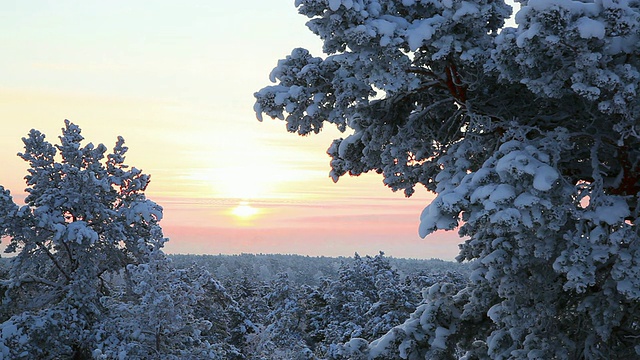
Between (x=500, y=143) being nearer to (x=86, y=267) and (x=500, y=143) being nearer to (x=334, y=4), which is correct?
(x=334, y=4)

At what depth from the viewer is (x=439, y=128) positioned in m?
8.84

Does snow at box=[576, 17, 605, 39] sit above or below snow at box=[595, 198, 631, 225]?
above

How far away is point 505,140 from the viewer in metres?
7.38

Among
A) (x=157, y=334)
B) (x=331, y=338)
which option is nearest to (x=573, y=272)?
(x=157, y=334)

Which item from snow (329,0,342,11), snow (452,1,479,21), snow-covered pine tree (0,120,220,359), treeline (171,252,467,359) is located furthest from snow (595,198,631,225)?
treeline (171,252,467,359)

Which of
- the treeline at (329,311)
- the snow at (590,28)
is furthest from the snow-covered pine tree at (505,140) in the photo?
the treeline at (329,311)

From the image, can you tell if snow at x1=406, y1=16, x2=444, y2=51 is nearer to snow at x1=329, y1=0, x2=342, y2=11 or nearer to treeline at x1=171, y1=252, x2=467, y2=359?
snow at x1=329, y1=0, x2=342, y2=11

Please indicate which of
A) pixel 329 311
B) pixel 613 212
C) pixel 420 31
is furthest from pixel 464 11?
pixel 329 311

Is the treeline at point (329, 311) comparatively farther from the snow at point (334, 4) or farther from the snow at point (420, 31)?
the snow at point (334, 4)

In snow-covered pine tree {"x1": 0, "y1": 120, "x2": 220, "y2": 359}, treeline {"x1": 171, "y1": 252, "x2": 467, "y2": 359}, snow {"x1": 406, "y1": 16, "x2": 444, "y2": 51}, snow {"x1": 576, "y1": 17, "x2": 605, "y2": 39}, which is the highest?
snow {"x1": 406, "y1": 16, "x2": 444, "y2": 51}

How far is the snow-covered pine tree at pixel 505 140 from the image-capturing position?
19.6 ft

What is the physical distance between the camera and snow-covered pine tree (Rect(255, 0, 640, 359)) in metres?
5.97

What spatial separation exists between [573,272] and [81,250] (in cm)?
1426

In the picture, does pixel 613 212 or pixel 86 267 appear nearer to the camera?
pixel 613 212
